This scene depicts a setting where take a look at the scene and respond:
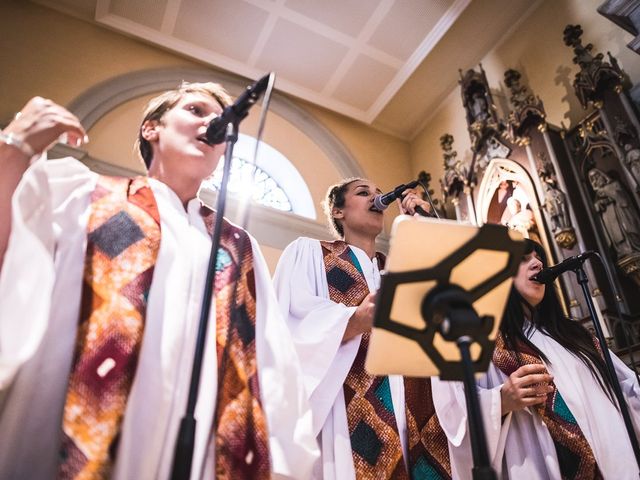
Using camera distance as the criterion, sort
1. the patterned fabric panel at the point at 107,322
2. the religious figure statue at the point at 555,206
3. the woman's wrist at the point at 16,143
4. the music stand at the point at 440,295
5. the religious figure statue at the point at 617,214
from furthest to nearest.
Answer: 1. the religious figure statue at the point at 555,206
2. the religious figure statue at the point at 617,214
3. the woman's wrist at the point at 16,143
4. the music stand at the point at 440,295
5. the patterned fabric panel at the point at 107,322

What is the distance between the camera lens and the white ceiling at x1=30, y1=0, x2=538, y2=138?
6312 mm

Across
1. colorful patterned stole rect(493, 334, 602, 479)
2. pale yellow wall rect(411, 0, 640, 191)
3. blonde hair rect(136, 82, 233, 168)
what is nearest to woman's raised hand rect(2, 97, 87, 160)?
blonde hair rect(136, 82, 233, 168)

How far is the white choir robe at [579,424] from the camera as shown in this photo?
197cm

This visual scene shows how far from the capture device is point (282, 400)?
4.31 ft

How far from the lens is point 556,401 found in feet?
6.99

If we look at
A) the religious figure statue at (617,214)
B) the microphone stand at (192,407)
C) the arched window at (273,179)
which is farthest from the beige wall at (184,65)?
the microphone stand at (192,407)

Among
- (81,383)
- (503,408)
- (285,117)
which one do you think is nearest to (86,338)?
(81,383)

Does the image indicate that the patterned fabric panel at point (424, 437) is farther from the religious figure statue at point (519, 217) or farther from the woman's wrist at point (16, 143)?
the religious figure statue at point (519, 217)

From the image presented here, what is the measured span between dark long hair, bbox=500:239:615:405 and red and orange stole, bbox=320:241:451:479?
0.55 metres

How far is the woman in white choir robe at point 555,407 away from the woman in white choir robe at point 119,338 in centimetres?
101

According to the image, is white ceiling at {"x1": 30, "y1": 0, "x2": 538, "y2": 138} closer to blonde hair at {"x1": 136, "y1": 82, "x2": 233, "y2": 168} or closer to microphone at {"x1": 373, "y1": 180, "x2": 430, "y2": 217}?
microphone at {"x1": 373, "y1": 180, "x2": 430, "y2": 217}

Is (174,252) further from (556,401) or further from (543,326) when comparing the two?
(543,326)

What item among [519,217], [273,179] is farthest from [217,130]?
[273,179]

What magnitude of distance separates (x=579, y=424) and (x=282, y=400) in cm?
145
